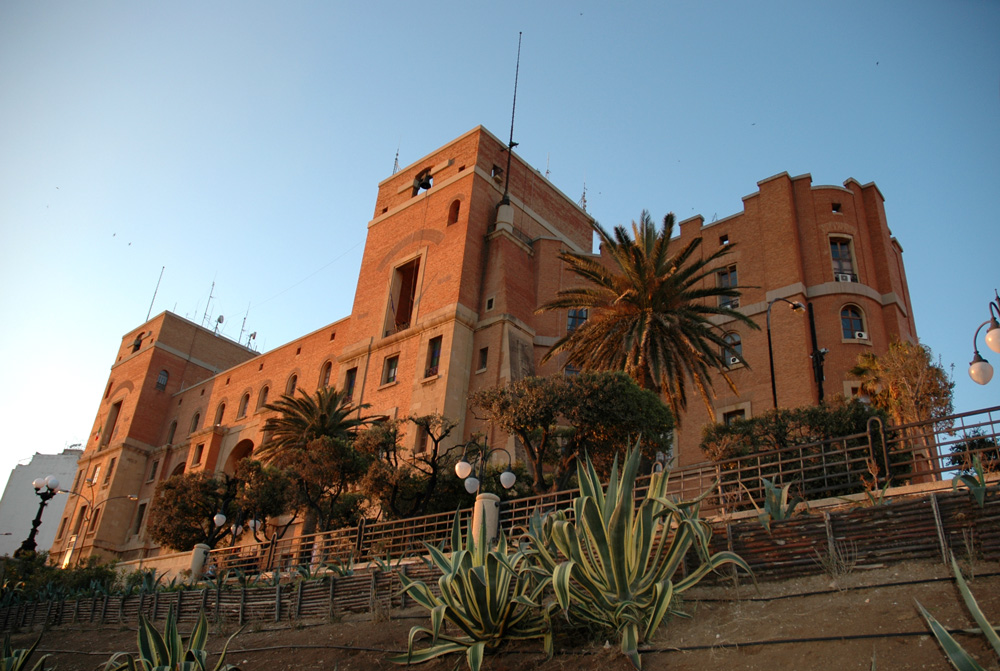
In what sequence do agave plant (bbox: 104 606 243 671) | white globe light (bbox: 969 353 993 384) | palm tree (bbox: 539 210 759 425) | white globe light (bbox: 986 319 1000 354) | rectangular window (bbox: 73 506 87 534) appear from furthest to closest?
rectangular window (bbox: 73 506 87 534) → palm tree (bbox: 539 210 759 425) → white globe light (bbox: 969 353 993 384) → white globe light (bbox: 986 319 1000 354) → agave plant (bbox: 104 606 243 671)

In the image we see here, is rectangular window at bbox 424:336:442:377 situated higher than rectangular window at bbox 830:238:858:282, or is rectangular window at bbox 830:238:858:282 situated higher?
rectangular window at bbox 830:238:858:282

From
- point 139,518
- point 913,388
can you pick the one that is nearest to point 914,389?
point 913,388

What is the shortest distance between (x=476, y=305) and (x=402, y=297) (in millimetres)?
4827

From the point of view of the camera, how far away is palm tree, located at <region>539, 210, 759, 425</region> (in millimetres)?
20172

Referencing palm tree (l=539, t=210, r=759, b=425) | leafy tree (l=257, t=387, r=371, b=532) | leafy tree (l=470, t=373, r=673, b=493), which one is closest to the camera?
leafy tree (l=470, t=373, r=673, b=493)

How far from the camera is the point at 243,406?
4288 centimetres

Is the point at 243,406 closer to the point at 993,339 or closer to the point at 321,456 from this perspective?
the point at 321,456

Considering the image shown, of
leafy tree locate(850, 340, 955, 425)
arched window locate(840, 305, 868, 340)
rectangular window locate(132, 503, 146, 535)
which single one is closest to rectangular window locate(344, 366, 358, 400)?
arched window locate(840, 305, 868, 340)

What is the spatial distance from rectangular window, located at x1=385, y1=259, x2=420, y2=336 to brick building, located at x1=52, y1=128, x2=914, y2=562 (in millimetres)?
63

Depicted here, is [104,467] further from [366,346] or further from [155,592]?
[155,592]

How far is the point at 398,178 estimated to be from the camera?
3778cm

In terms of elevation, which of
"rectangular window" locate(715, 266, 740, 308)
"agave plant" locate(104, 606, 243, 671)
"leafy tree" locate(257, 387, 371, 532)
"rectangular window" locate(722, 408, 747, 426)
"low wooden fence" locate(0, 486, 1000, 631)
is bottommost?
"agave plant" locate(104, 606, 243, 671)

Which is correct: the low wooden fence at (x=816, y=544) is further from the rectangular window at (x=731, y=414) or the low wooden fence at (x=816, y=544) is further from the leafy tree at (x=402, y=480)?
the rectangular window at (x=731, y=414)

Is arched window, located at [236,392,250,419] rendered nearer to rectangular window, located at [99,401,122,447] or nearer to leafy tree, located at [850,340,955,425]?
rectangular window, located at [99,401,122,447]
